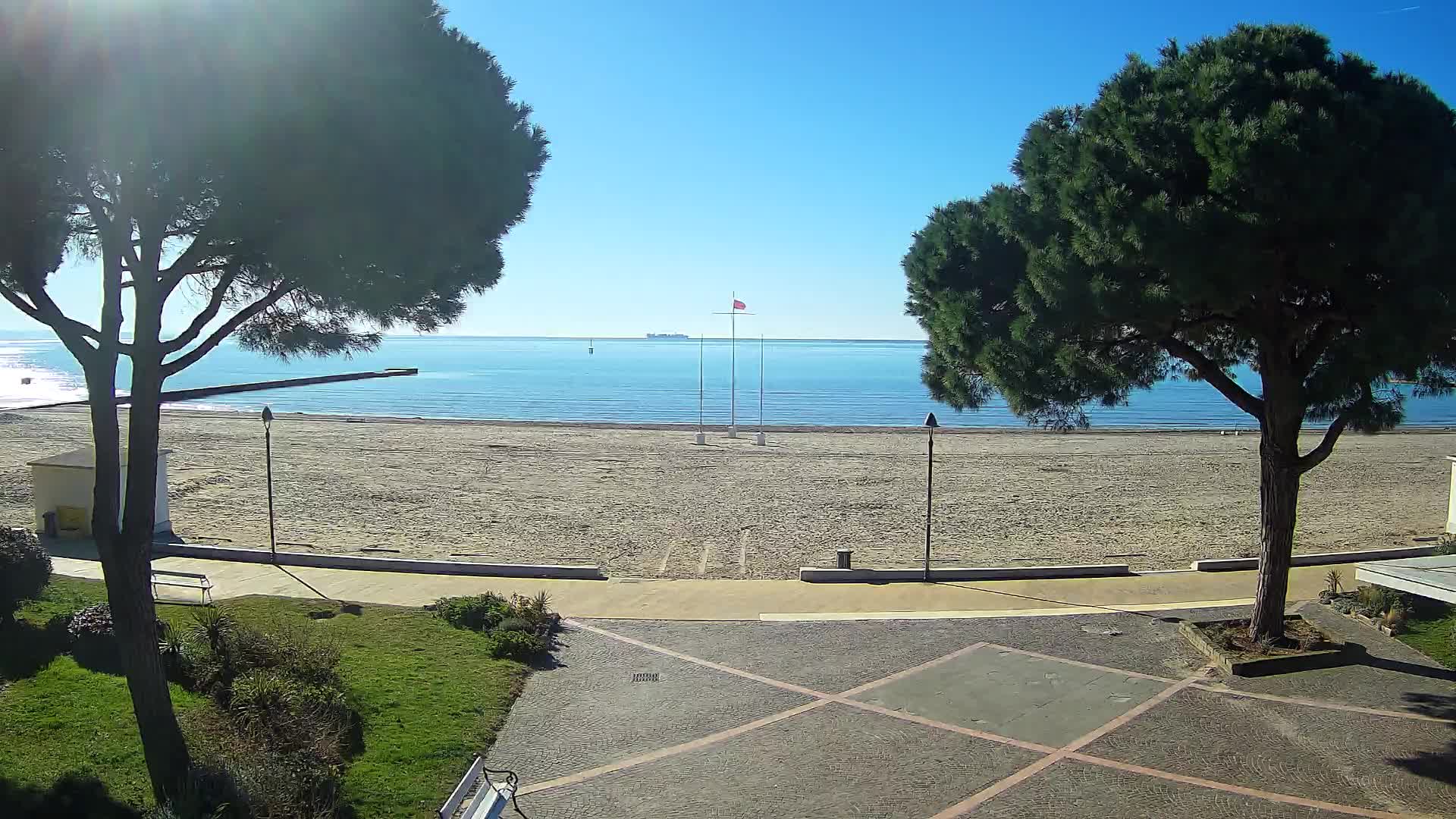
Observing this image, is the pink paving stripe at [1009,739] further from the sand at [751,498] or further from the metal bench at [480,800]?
the sand at [751,498]

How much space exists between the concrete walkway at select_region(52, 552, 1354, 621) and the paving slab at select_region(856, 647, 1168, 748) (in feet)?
7.60

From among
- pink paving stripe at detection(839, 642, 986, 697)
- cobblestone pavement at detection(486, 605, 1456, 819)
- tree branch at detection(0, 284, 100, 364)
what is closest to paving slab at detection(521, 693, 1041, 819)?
cobblestone pavement at detection(486, 605, 1456, 819)

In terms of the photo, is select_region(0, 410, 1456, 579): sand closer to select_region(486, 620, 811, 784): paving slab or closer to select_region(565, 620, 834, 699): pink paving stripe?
select_region(565, 620, 834, 699): pink paving stripe

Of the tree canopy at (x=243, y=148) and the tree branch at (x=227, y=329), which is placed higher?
the tree canopy at (x=243, y=148)

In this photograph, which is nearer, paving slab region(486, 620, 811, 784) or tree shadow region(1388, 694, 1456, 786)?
tree shadow region(1388, 694, 1456, 786)

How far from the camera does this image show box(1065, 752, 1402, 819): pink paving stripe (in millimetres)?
7465

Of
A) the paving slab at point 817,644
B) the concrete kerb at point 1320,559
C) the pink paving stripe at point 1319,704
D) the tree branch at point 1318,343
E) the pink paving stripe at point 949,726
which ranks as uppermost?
the tree branch at point 1318,343

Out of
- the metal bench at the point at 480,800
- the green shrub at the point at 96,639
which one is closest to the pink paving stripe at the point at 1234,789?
the metal bench at the point at 480,800

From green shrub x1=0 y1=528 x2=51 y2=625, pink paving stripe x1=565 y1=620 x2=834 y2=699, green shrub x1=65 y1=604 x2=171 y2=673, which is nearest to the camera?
green shrub x1=65 y1=604 x2=171 y2=673

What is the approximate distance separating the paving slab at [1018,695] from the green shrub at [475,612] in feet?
16.6

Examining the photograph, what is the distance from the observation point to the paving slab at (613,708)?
8.56m

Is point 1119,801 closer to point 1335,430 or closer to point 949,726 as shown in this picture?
point 949,726

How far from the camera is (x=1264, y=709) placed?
378 inches

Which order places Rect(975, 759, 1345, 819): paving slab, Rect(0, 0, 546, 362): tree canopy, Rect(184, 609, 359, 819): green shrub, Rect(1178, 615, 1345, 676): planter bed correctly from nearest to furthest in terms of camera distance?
Rect(0, 0, 546, 362): tree canopy < Rect(184, 609, 359, 819): green shrub < Rect(975, 759, 1345, 819): paving slab < Rect(1178, 615, 1345, 676): planter bed
